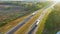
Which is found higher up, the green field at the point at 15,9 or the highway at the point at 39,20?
the green field at the point at 15,9

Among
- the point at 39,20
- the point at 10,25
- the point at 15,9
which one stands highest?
the point at 15,9

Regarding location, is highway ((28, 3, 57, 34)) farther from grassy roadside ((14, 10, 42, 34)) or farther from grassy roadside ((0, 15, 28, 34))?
grassy roadside ((0, 15, 28, 34))

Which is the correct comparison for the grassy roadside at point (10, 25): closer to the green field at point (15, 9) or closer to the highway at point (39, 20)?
the green field at point (15, 9)

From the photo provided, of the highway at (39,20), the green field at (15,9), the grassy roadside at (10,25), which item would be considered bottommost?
the highway at (39,20)

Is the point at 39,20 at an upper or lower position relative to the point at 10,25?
lower

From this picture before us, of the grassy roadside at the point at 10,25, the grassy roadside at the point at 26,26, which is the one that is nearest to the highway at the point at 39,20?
the grassy roadside at the point at 26,26

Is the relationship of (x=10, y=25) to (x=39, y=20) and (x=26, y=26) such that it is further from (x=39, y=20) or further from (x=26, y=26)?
(x=39, y=20)

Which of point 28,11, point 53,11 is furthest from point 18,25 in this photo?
point 53,11

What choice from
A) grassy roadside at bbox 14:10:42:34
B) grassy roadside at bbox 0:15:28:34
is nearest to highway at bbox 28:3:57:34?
grassy roadside at bbox 14:10:42:34

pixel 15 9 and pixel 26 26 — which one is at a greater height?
pixel 15 9

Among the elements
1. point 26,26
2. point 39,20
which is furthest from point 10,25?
point 39,20

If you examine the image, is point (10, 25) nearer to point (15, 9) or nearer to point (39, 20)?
point (15, 9)

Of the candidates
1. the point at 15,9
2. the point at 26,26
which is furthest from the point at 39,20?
the point at 15,9
